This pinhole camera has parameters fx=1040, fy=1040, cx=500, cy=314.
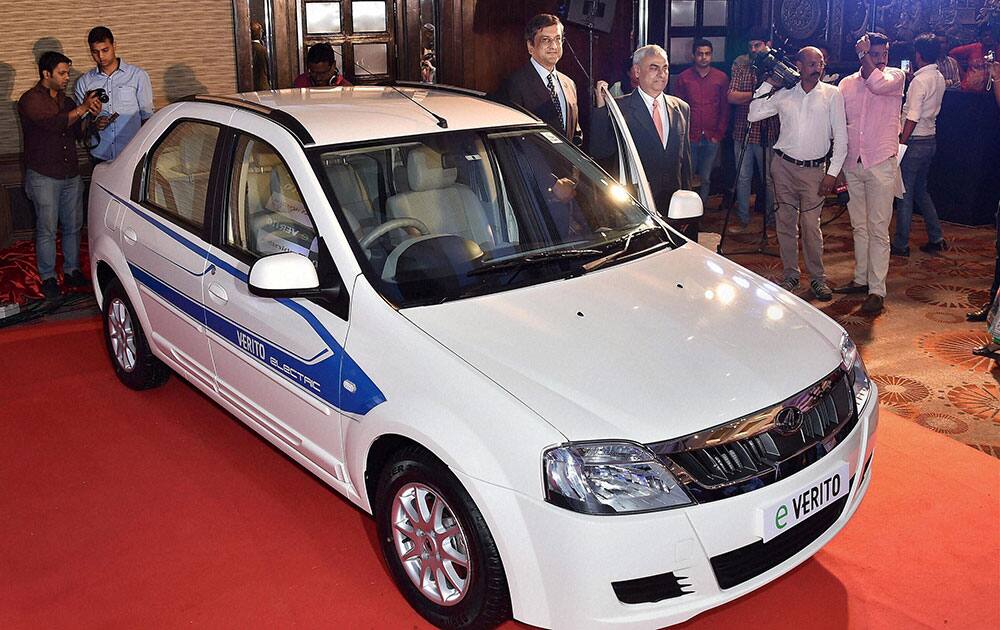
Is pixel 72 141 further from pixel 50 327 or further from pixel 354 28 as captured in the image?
pixel 354 28

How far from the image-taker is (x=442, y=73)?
29.7ft

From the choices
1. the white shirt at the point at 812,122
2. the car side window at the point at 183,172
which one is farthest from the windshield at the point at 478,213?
the white shirt at the point at 812,122

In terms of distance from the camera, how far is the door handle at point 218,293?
3.80 metres

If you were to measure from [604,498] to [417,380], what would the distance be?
2.14ft

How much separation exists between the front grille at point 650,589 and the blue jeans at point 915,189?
19.3 ft

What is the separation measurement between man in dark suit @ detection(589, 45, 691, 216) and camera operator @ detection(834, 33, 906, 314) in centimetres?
121

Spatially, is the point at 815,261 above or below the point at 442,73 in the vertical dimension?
below

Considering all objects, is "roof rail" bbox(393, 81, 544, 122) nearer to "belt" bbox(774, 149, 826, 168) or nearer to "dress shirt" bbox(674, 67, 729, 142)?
"belt" bbox(774, 149, 826, 168)

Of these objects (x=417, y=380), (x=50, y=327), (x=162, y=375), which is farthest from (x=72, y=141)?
(x=417, y=380)

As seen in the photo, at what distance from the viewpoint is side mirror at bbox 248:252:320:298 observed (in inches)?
126

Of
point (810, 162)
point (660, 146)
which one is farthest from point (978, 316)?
point (660, 146)

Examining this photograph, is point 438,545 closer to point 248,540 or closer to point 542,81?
point 248,540

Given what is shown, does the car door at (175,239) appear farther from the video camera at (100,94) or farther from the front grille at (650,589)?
the video camera at (100,94)

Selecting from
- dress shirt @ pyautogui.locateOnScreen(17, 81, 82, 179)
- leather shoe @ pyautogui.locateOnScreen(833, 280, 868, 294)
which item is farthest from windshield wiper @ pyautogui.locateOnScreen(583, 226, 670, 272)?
dress shirt @ pyautogui.locateOnScreen(17, 81, 82, 179)
